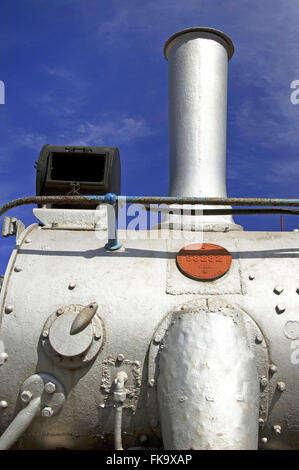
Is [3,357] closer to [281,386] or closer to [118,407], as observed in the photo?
[118,407]

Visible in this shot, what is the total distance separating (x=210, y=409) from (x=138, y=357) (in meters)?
0.64

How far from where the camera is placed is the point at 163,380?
3.21m

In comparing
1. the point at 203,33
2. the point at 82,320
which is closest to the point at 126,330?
the point at 82,320

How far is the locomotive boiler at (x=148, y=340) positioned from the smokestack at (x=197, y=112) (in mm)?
1085

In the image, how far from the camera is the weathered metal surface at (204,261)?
3.62 meters

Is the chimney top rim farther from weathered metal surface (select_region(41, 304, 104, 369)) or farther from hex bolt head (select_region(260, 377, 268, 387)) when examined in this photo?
hex bolt head (select_region(260, 377, 268, 387))

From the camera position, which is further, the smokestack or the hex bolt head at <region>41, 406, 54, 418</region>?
the smokestack

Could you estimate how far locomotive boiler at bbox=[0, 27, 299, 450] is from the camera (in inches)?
122

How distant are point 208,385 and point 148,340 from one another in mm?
549

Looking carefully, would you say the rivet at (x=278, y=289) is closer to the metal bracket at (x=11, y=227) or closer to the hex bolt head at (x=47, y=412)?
the hex bolt head at (x=47, y=412)

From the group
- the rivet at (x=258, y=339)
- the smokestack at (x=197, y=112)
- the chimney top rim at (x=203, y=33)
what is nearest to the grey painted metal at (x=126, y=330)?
the rivet at (x=258, y=339)

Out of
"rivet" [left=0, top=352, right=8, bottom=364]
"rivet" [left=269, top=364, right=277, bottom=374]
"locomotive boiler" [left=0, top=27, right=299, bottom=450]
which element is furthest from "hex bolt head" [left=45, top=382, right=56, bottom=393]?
"rivet" [left=269, top=364, right=277, bottom=374]
